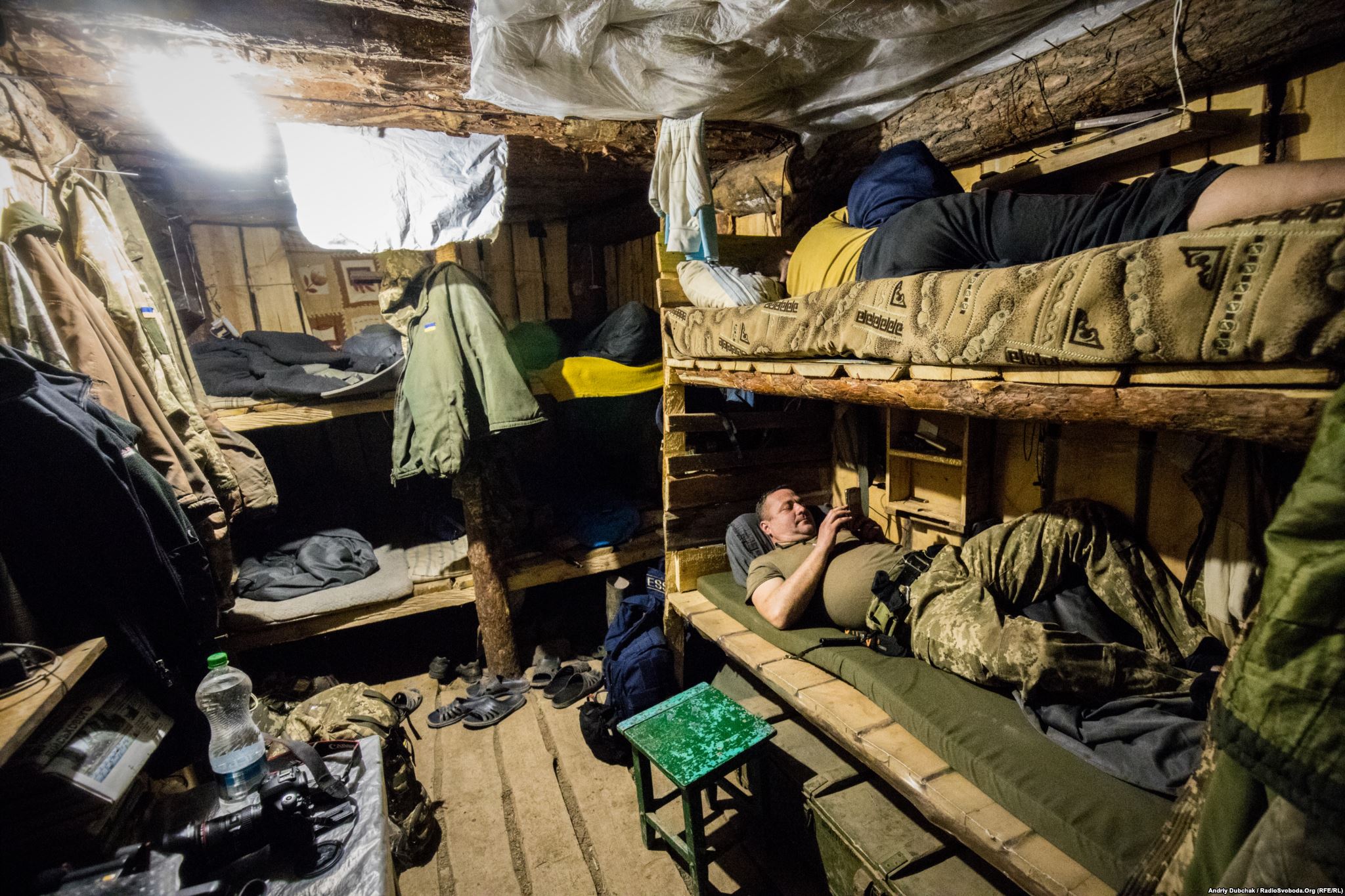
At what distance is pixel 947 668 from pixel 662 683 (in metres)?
1.46

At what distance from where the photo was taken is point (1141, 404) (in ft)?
3.41

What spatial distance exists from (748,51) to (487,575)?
9.66 ft

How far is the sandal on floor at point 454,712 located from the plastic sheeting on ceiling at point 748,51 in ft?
10.4

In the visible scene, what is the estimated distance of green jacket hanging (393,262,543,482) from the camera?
2832 mm

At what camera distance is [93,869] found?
4.19 feet

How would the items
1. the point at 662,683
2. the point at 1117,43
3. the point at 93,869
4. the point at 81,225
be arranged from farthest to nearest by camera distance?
1. the point at 662,683
2. the point at 81,225
3. the point at 1117,43
4. the point at 93,869

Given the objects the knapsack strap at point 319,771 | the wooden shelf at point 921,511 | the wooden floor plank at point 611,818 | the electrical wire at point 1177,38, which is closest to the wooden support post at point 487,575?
the wooden floor plank at point 611,818

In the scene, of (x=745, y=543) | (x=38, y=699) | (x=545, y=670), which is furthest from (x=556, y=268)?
(x=38, y=699)

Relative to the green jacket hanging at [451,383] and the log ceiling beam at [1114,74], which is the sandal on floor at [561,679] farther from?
the log ceiling beam at [1114,74]

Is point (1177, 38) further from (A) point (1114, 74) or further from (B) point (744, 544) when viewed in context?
(B) point (744, 544)

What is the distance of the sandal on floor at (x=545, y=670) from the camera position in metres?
3.43

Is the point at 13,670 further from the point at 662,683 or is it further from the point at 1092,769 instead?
the point at 1092,769

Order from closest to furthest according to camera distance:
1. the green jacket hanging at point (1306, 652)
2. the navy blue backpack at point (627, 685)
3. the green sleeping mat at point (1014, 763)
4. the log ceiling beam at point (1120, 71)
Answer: the green jacket hanging at point (1306, 652), the green sleeping mat at point (1014, 763), the log ceiling beam at point (1120, 71), the navy blue backpack at point (627, 685)

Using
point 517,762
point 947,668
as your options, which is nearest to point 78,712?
point 517,762
